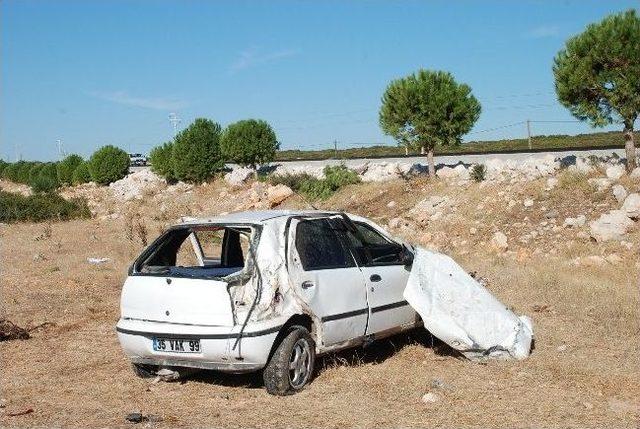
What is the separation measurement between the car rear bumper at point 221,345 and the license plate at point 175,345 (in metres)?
0.03

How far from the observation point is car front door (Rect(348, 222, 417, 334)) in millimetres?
6918

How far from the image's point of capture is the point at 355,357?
7.50m

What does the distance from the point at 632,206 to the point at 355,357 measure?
1007cm

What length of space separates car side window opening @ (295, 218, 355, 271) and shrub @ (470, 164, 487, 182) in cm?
1496

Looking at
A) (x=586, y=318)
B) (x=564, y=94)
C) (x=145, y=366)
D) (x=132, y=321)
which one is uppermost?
(x=564, y=94)

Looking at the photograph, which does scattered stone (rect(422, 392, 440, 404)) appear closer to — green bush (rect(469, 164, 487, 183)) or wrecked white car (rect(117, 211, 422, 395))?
wrecked white car (rect(117, 211, 422, 395))

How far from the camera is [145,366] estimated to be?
6.86 m

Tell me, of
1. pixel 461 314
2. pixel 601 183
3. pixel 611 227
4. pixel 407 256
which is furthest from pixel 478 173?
pixel 461 314

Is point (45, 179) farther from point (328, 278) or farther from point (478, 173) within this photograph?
point (328, 278)

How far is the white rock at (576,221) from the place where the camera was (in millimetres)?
16078

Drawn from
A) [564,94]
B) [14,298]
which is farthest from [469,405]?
[564,94]

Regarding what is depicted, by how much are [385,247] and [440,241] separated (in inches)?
402

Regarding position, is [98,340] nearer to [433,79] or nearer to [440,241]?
[440,241]

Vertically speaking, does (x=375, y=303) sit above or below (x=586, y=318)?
above
